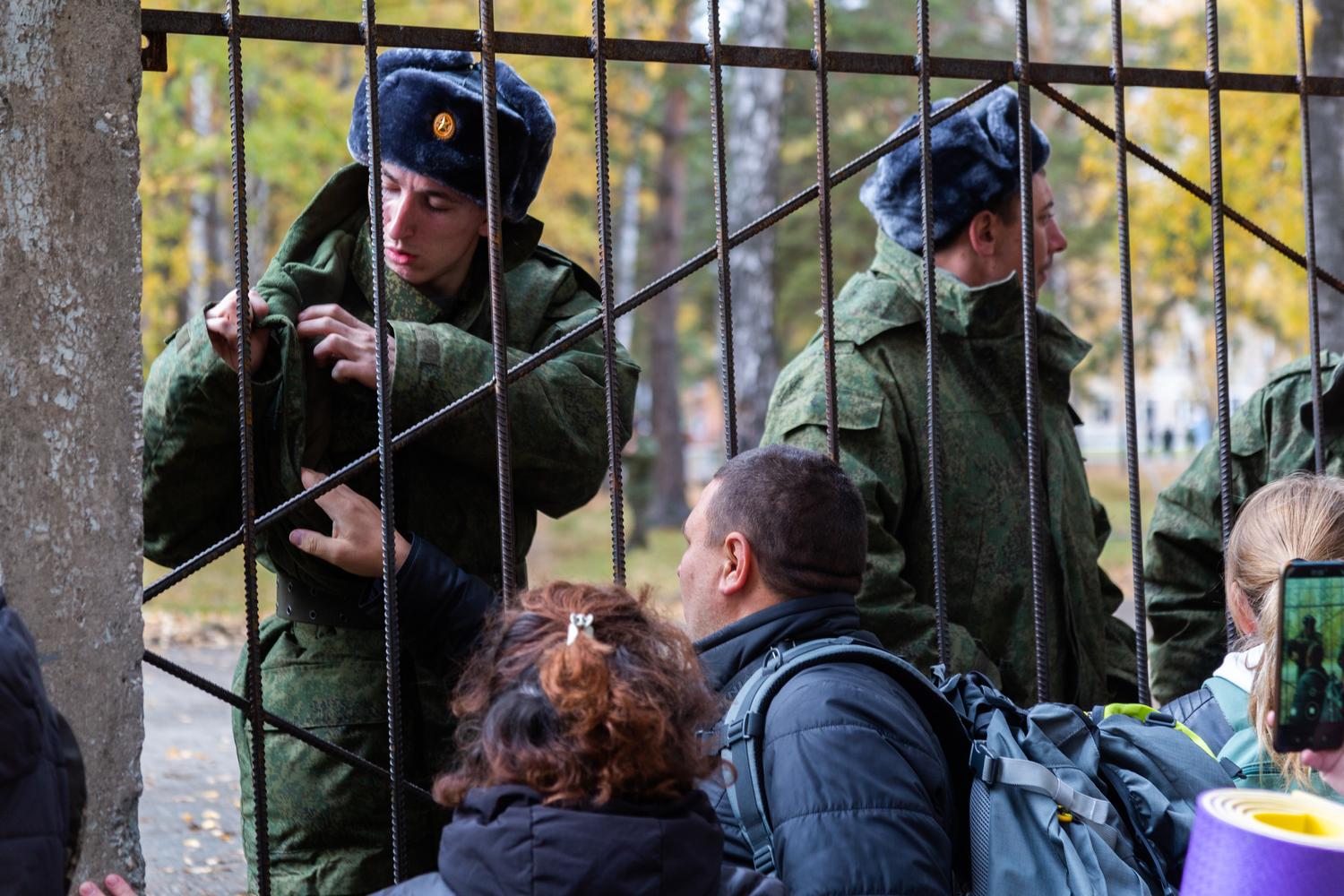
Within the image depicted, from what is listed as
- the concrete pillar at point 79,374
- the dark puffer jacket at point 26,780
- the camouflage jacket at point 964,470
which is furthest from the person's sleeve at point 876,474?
the dark puffer jacket at point 26,780

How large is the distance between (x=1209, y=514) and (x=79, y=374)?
249 cm

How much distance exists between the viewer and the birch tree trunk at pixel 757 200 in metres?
11.1

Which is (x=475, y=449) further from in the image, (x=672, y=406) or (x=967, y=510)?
(x=672, y=406)

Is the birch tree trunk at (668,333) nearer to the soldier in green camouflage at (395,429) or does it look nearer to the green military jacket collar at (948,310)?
the green military jacket collar at (948,310)

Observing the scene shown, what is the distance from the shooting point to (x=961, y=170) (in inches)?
133

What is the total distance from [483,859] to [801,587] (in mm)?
784

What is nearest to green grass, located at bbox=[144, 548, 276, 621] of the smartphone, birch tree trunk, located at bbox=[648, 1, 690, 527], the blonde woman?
birch tree trunk, located at bbox=[648, 1, 690, 527]

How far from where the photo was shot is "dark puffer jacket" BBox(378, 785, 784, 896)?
5.33ft

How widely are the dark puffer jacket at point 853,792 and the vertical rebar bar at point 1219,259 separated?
1.03 m

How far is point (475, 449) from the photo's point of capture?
2.54 meters

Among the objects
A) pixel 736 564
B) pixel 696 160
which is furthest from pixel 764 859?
pixel 696 160

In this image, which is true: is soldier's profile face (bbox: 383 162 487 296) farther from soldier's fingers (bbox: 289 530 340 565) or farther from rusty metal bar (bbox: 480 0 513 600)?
soldier's fingers (bbox: 289 530 340 565)

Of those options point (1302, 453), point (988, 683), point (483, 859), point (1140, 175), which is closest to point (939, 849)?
point (988, 683)

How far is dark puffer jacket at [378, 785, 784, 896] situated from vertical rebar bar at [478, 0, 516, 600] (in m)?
0.69
